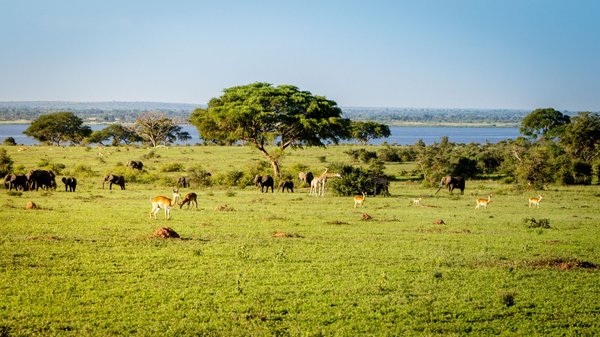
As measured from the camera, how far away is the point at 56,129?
9825 centimetres

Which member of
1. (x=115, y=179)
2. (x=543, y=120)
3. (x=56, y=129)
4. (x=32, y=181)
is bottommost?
(x=56, y=129)

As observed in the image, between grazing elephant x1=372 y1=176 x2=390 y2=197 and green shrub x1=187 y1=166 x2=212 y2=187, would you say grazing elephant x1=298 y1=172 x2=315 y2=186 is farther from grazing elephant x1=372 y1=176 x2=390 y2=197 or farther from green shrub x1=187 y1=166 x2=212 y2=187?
grazing elephant x1=372 y1=176 x2=390 y2=197

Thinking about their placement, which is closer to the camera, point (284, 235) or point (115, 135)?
point (284, 235)

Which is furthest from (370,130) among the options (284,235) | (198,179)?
(284,235)

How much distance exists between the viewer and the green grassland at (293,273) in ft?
37.7

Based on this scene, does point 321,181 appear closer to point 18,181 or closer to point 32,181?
point 32,181

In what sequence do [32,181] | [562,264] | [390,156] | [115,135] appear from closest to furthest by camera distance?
[562,264] < [32,181] < [390,156] < [115,135]

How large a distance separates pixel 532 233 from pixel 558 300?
9.87m

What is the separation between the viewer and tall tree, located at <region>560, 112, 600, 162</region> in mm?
60406

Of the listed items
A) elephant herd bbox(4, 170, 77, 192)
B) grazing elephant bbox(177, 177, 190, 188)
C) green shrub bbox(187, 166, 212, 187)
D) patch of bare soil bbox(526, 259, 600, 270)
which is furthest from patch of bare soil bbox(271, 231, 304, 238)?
green shrub bbox(187, 166, 212, 187)

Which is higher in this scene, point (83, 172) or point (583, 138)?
point (583, 138)

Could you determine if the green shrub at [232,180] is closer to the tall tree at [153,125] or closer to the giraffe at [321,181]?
the giraffe at [321,181]

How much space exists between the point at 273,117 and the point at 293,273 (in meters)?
35.2

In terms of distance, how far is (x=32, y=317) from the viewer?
36.9 ft
